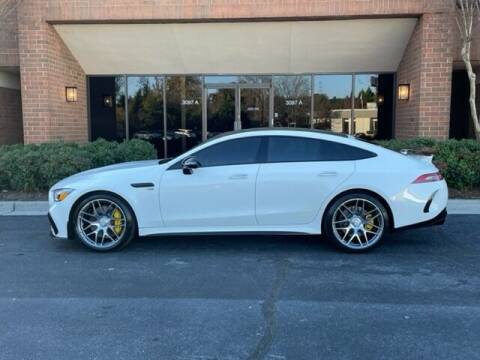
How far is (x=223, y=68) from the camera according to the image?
43.1ft

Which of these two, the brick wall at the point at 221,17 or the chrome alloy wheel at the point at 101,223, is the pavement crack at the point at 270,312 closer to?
the chrome alloy wheel at the point at 101,223

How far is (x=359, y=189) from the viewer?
5688mm

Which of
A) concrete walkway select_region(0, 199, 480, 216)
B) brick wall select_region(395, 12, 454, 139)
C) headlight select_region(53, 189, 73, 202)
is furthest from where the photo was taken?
brick wall select_region(395, 12, 454, 139)

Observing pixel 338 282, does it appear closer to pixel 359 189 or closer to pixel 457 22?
pixel 359 189

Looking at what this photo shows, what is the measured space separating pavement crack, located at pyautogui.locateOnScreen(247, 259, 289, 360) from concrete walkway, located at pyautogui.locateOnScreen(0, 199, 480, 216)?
4.24 metres

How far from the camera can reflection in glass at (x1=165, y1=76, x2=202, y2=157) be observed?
13.6 m

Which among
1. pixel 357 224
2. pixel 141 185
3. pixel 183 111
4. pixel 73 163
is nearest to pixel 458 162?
pixel 357 224

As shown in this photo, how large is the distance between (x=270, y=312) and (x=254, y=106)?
10173mm

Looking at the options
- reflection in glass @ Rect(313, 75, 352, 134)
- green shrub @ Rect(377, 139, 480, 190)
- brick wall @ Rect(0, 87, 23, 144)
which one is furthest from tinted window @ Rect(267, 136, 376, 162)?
brick wall @ Rect(0, 87, 23, 144)

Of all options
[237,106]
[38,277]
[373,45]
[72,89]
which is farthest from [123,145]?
[373,45]

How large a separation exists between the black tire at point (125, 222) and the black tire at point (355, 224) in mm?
2390

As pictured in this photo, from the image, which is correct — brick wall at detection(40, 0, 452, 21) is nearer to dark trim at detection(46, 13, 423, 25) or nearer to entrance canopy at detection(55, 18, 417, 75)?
dark trim at detection(46, 13, 423, 25)

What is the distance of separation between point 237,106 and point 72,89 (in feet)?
15.0

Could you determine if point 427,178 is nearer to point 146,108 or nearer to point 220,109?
point 220,109
